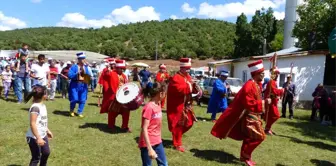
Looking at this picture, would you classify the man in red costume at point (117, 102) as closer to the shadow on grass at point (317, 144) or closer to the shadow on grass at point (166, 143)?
the shadow on grass at point (166, 143)

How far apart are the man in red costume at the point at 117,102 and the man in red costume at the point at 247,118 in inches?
107

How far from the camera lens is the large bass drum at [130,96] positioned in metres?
8.16

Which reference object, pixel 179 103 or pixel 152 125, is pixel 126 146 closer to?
pixel 179 103

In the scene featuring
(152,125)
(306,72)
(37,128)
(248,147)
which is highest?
(306,72)

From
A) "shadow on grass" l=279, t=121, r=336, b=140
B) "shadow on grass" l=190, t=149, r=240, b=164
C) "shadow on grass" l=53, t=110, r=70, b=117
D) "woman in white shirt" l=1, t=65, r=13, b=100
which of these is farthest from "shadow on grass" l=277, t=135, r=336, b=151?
"woman in white shirt" l=1, t=65, r=13, b=100

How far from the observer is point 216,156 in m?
7.35

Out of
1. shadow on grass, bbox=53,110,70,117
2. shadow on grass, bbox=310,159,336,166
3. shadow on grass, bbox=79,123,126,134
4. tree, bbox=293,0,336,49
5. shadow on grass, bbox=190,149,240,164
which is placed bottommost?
shadow on grass, bbox=310,159,336,166

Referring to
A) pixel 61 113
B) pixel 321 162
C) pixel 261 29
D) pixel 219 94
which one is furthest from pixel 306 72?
pixel 261 29

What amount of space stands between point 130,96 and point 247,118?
285cm

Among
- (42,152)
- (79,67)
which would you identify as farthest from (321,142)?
(42,152)

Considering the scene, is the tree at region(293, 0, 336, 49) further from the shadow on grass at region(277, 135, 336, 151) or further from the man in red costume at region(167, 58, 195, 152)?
the man in red costume at region(167, 58, 195, 152)

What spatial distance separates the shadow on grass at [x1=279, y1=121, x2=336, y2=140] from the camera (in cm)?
1120

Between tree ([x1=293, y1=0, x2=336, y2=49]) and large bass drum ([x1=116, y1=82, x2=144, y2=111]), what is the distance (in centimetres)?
2039

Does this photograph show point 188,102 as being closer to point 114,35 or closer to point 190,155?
point 190,155
